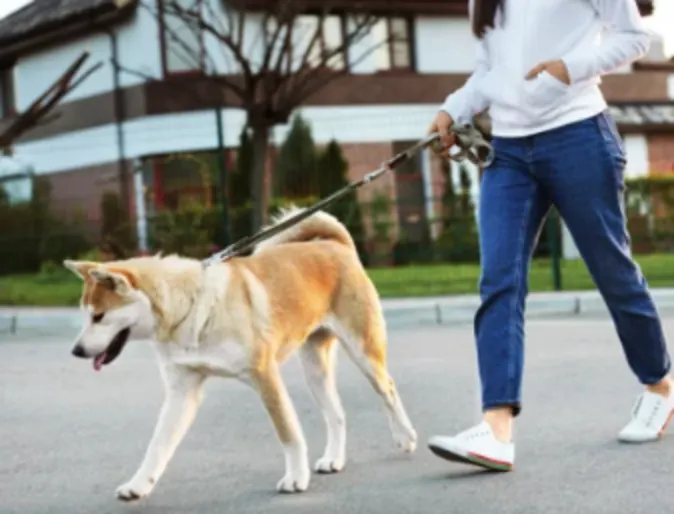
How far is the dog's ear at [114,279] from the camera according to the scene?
4871mm

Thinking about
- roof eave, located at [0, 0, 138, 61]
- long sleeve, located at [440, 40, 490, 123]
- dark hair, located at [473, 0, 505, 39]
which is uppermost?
roof eave, located at [0, 0, 138, 61]

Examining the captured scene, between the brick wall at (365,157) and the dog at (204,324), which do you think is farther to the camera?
the brick wall at (365,157)

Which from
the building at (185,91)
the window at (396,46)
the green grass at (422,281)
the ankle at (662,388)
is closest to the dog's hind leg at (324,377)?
the ankle at (662,388)

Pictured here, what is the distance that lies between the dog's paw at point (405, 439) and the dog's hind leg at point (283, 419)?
77cm

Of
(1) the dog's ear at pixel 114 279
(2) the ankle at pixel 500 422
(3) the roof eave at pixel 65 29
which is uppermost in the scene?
(3) the roof eave at pixel 65 29

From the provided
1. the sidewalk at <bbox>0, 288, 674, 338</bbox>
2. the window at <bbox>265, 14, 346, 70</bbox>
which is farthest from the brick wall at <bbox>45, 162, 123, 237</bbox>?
the sidewalk at <bbox>0, 288, 674, 338</bbox>

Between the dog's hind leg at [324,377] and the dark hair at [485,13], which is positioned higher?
the dark hair at [485,13]

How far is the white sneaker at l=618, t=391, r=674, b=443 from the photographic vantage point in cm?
583

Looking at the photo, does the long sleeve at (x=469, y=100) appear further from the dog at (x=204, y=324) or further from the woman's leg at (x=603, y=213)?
the dog at (x=204, y=324)

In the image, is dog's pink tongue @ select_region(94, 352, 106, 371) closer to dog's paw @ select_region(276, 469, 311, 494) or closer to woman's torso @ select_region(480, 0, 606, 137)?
dog's paw @ select_region(276, 469, 311, 494)

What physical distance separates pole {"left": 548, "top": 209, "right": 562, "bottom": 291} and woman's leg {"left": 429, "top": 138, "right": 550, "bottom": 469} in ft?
36.8

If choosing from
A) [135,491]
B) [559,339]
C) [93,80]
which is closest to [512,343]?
[135,491]

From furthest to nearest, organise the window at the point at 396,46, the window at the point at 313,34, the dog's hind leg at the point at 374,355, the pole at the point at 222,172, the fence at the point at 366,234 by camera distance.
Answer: the window at the point at 396,46, the window at the point at 313,34, the fence at the point at 366,234, the pole at the point at 222,172, the dog's hind leg at the point at 374,355

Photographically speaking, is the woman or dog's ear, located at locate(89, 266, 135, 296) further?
the woman
